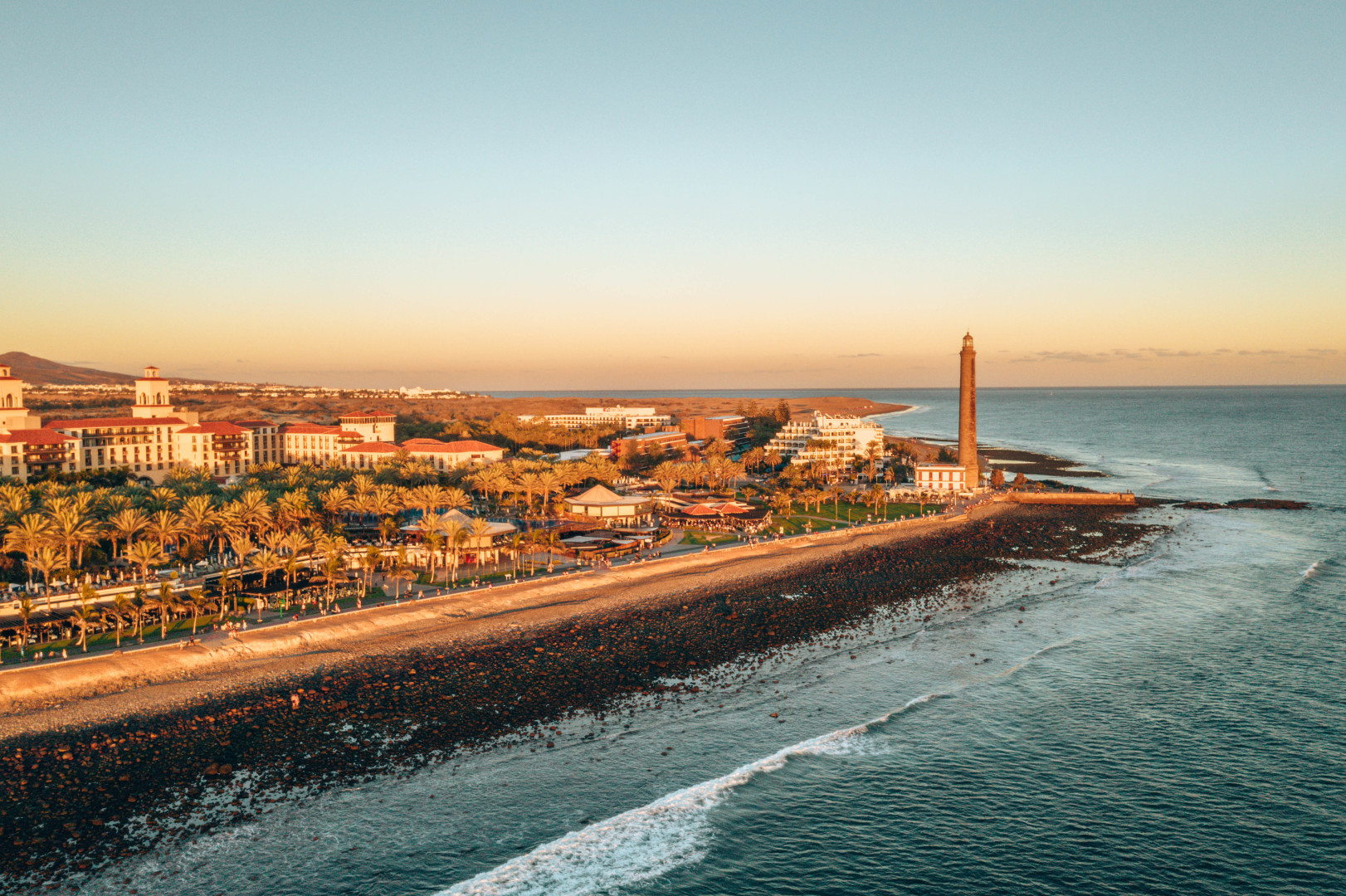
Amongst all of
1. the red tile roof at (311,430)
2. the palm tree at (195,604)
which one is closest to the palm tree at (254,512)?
the palm tree at (195,604)

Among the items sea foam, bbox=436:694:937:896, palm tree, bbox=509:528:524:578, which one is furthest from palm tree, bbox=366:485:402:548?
sea foam, bbox=436:694:937:896

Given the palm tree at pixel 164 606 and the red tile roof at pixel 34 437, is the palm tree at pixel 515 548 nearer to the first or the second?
the palm tree at pixel 164 606

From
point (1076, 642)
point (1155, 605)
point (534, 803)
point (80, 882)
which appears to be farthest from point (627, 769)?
point (1155, 605)

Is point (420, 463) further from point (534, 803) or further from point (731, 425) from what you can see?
point (731, 425)

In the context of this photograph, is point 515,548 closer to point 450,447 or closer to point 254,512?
point 254,512

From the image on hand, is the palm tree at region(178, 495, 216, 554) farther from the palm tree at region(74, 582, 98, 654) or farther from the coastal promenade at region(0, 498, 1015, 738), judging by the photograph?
the coastal promenade at region(0, 498, 1015, 738)

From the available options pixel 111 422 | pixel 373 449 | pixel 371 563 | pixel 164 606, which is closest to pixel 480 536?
pixel 371 563

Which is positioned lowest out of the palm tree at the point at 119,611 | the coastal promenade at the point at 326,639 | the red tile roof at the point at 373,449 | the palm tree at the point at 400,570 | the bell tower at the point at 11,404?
the coastal promenade at the point at 326,639
